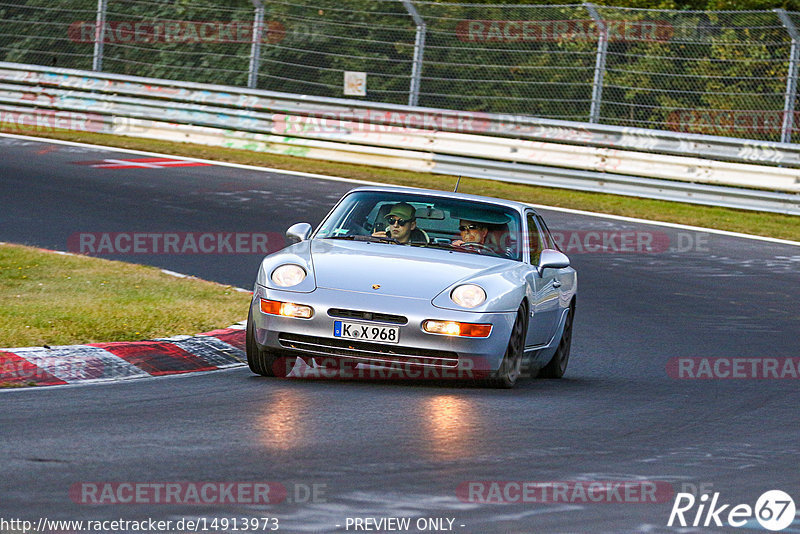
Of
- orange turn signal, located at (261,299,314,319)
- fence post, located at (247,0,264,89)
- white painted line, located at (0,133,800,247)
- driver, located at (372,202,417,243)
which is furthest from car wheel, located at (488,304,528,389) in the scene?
fence post, located at (247,0,264,89)

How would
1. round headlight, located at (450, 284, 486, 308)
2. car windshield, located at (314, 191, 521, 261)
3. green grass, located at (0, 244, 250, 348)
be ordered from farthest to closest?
car windshield, located at (314, 191, 521, 261)
green grass, located at (0, 244, 250, 348)
round headlight, located at (450, 284, 486, 308)

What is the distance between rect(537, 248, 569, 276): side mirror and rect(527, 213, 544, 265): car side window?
15cm

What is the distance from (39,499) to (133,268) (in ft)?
25.3

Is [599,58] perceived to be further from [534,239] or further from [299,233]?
[299,233]

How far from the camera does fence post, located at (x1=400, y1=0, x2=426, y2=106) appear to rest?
21.5 meters

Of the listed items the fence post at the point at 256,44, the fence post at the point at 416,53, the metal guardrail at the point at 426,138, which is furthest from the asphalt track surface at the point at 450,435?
the fence post at the point at 256,44

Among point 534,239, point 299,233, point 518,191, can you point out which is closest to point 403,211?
point 299,233

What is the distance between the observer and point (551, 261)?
28.9 ft

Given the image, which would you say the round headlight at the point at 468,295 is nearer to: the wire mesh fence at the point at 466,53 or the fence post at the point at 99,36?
the wire mesh fence at the point at 466,53

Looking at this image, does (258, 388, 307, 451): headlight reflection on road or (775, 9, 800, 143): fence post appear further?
(775, 9, 800, 143): fence post

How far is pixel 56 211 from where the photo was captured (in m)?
15.6

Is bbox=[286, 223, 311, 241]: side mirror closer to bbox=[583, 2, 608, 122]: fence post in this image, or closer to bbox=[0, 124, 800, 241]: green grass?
bbox=[0, 124, 800, 241]: green grass

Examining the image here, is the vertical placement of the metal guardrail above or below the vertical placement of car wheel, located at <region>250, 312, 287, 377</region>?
above

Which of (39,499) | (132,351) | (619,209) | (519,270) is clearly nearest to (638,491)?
(39,499)
